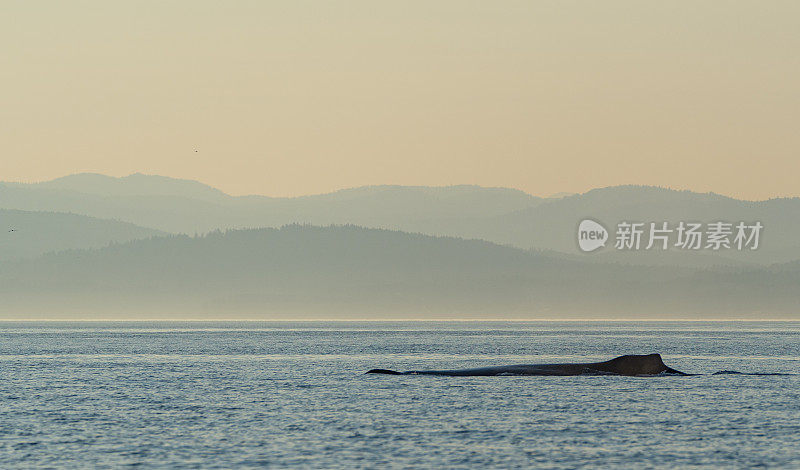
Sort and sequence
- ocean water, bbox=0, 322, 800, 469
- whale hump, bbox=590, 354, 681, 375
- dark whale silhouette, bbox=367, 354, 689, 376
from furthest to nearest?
dark whale silhouette, bbox=367, 354, 689, 376
whale hump, bbox=590, 354, 681, 375
ocean water, bbox=0, 322, 800, 469

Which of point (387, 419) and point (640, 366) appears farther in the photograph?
point (640, 366)

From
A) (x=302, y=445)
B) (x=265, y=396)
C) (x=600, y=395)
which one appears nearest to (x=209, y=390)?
(x=265, y=396)

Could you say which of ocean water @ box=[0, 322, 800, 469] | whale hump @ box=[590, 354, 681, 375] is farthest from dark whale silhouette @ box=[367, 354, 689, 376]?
ocean water @ box=[0, 322, 800, 469]

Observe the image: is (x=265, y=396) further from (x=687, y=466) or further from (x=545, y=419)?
(x=687, y=466)

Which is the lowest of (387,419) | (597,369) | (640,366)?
(387,419)

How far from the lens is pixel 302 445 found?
165 ft

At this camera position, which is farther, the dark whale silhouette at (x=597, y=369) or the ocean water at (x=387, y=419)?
the dark whale silhouette at (x=597, y=369)

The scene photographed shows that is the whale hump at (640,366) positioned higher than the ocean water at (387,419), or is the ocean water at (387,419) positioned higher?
the whale hump at (640,366)

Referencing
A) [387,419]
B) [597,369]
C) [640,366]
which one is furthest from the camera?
[597,369]

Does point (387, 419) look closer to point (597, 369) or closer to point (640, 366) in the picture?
point (640, 366)

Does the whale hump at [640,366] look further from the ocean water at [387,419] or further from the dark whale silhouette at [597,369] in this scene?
the ocean water at [387,419]

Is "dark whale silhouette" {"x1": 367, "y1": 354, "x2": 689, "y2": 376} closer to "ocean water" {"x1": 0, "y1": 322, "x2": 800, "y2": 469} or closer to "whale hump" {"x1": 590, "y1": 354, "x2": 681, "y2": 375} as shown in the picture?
"whale hump" {"x1": 590, "y1": 354, "x2": 681, "y2": 375}

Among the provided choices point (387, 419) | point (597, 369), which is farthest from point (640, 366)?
point (387, 419)

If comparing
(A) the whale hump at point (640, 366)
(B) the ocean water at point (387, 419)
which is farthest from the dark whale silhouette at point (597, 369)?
(B) the ocean water at point (387, 419)
